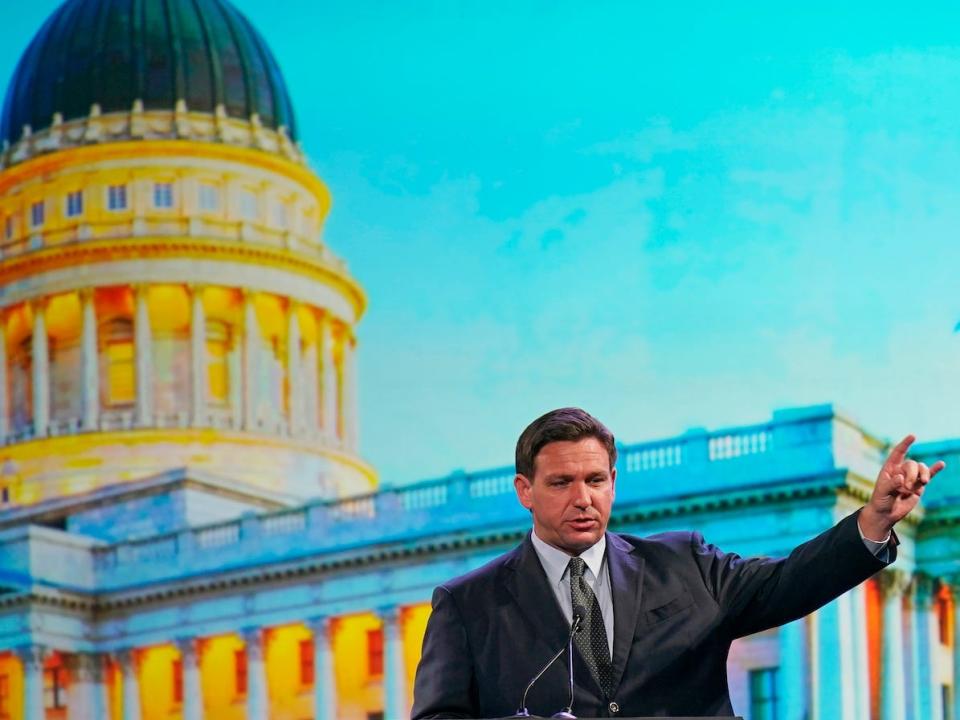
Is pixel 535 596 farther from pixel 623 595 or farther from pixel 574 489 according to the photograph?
pixel 574 489

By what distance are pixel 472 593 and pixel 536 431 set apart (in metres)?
0.65

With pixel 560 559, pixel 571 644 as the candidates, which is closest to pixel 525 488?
pixel 560 559

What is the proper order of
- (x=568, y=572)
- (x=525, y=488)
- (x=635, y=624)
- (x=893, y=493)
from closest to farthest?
(x=893, y=493), (x=635, y=624), (x=568, y=572), (x=525, y=488)

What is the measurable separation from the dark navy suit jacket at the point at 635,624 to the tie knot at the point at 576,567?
94 millimetres

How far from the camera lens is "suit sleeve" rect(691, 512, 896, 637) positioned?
25.4 feet

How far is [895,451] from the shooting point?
7.57m

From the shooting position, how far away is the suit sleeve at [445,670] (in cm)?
777

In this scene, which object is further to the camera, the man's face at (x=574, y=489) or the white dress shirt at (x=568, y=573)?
the white dress shirt at (x=568, y=573)

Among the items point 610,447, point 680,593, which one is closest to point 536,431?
point 610,447

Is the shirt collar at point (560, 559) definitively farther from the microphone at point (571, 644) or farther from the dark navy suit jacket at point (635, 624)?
the microphone at point (571, 644)

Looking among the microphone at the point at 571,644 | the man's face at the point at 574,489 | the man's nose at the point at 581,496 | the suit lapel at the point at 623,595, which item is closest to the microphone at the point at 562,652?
the microphone at the point at 571,644

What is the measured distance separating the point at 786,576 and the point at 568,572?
2.45ft

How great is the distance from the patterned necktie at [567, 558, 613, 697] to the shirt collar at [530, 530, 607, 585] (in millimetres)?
77

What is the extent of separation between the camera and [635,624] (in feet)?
25.7
